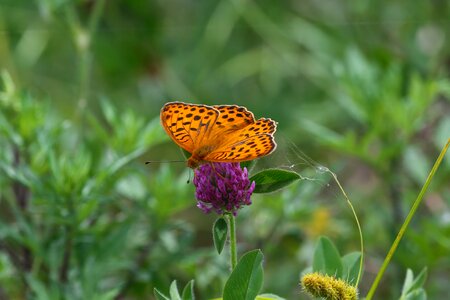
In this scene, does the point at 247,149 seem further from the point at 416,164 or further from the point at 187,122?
the point at 416,164

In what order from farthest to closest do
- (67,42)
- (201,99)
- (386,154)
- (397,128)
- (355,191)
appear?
1. (67,42)
2. (201,99)
3. (355,191)
4. (397,128)
5. (386,154)

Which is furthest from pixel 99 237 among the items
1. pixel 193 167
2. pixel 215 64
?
pixel 215 64

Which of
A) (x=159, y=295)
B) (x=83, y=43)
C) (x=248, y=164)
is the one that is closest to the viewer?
(x=159, y=295)

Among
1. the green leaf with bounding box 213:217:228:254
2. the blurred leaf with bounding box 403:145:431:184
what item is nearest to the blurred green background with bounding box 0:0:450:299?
the blurred leaf with bounding box 403:145:431:184

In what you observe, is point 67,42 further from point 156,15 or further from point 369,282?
point 369,282

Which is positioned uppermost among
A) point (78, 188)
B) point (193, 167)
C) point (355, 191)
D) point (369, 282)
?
point (193, 167)

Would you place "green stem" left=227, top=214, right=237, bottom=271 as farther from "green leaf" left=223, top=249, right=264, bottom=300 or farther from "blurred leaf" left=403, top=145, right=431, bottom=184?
"blurred leaf" left=403, top=145, right=431, bottom=184

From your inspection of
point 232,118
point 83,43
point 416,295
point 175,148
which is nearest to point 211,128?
point 232,118
